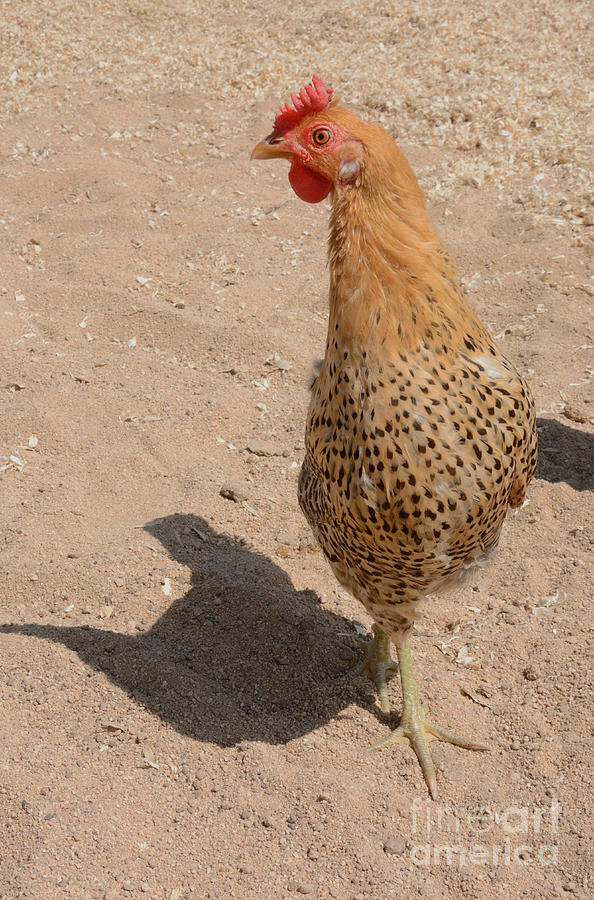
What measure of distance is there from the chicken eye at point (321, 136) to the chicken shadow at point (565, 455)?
2.46m

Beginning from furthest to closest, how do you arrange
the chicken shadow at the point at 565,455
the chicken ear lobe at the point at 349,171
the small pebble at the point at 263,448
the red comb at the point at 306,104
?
the small pebble at the point at 263,448 → the chicken shadow at the point at 565,455 → the red comb at the point at 306,104 → the chicken ear lobe at the point at 349,171

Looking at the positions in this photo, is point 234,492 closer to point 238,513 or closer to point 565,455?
point 238,513

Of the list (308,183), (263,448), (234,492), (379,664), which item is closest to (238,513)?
(234,492)

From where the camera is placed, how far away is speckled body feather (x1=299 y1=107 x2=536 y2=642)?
2.46 m

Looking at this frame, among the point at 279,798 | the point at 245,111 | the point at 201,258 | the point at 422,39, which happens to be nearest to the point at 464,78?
the point at 422,39

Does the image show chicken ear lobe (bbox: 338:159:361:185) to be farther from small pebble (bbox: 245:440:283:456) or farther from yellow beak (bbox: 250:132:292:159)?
small pebble (bbox: 245:440:283:456)

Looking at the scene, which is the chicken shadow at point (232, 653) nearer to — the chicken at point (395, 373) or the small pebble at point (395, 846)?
the small pebble at point (395, 846)

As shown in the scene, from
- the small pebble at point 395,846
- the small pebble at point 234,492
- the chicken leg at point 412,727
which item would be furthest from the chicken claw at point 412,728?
the small pebble at point 234,492

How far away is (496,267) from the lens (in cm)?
575

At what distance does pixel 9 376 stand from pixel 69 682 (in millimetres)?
2172

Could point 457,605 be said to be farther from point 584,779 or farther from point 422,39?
point 422,39

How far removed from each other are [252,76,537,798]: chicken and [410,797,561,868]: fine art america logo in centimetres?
90

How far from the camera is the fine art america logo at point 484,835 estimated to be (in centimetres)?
285

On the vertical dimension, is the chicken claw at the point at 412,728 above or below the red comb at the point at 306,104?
Result: below
